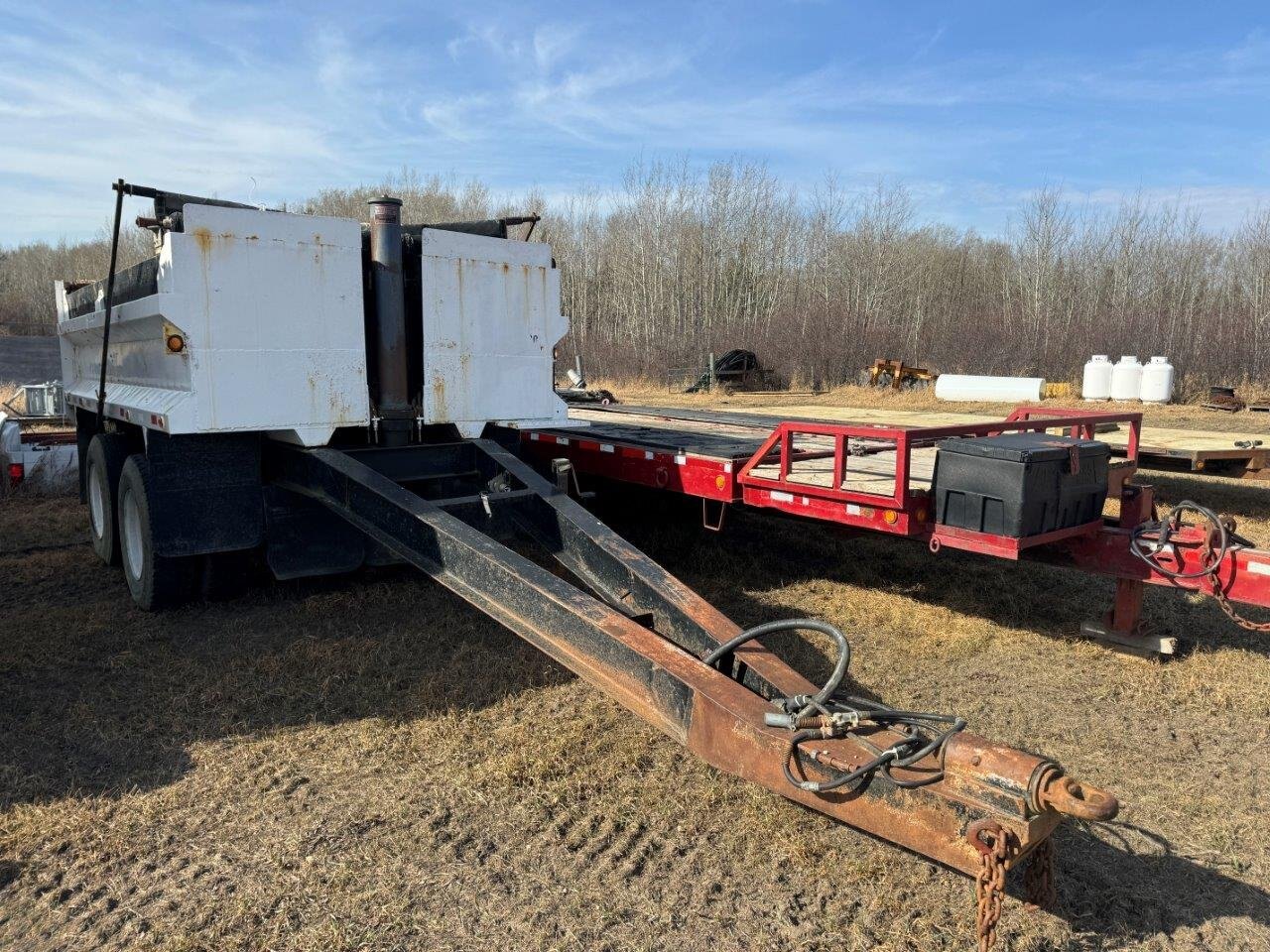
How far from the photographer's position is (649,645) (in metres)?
3.15

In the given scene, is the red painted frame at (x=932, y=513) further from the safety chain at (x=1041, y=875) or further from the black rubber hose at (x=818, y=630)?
the safety chain at (x=1041, y=875)

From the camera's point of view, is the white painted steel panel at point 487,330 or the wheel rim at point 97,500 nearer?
the white painted steel panel at point 487,330

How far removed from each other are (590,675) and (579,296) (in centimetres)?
4189

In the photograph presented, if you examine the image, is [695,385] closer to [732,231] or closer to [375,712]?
[732,231]

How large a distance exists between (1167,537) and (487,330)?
3.72m

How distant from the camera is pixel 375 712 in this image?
4191mm

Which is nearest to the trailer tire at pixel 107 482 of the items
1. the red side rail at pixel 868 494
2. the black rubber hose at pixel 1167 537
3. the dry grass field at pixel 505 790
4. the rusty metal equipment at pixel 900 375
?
the dry grass field at pixel 505 790

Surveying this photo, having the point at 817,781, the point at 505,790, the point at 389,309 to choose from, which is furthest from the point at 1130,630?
the point at 389,309

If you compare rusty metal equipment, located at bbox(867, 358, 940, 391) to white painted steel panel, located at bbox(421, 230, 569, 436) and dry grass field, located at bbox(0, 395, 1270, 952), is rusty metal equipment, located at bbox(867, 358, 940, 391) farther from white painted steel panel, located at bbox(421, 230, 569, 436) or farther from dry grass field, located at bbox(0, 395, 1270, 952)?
white painted steel panel, located at bbox(421, 230, 569, 436)

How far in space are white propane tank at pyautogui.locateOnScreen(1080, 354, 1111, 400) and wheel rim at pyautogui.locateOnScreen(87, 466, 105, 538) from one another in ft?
60.3

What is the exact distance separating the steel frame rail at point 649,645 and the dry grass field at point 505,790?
0.52 meters

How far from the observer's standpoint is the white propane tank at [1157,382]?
1853 centimetres

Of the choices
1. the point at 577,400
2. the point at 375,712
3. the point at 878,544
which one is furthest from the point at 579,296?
the point at 375,712

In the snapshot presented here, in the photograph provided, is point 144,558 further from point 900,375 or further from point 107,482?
point 900,375
